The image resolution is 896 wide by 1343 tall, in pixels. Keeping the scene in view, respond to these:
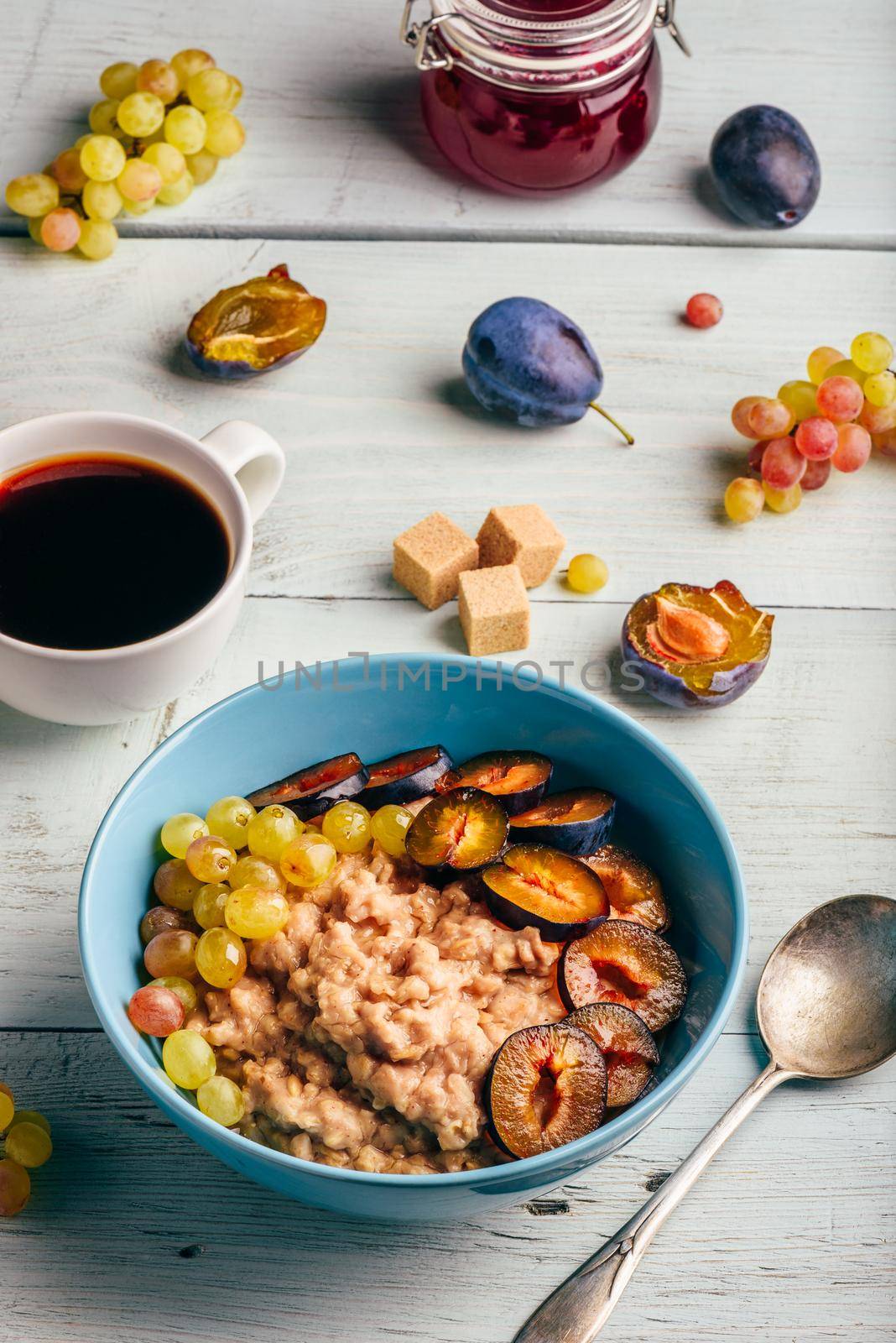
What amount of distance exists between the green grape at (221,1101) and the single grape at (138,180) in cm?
107

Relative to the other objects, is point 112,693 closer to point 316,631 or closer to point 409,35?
point 316,631

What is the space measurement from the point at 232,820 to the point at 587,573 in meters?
0.49

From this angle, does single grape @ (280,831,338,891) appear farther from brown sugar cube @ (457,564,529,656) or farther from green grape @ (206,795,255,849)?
brown sugar cube @ (457,564,529,656)

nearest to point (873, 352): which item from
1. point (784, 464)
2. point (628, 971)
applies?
point (784, 464)

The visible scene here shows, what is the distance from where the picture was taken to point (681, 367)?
5.06 ft

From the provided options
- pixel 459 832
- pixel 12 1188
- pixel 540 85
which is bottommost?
pixel 12 1188

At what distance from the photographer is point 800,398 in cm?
145

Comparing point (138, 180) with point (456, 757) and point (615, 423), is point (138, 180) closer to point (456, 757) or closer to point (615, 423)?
point (615, 423)

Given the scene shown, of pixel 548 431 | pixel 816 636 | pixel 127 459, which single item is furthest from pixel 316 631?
pixel 816 636

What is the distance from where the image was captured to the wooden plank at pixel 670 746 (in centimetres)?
116

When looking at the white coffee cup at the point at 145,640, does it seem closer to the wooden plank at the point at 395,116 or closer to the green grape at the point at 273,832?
the green grape at the point at 273,832

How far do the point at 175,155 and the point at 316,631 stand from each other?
2.10 ft

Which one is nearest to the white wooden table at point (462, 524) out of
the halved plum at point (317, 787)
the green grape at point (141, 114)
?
the green grape at point (141, 114)

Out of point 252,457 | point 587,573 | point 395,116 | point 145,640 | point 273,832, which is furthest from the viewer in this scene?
point 395,116
